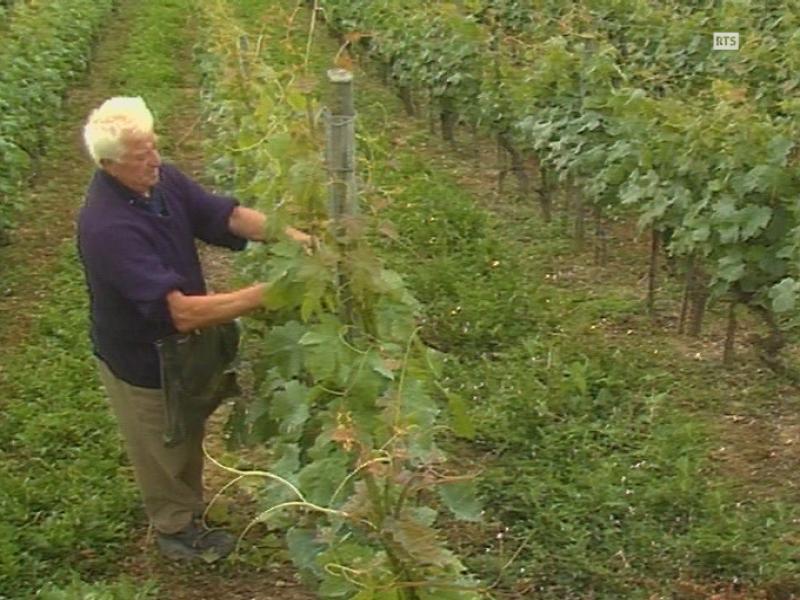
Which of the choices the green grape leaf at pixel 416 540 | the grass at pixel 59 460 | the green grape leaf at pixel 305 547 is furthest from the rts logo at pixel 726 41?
the green grape leaf at pixel 416 540

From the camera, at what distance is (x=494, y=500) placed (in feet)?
16.0

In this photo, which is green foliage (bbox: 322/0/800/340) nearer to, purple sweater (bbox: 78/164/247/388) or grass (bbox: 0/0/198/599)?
purple sweater (bbox: 78/164/247/388)

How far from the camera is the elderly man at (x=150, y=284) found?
3.85 metres

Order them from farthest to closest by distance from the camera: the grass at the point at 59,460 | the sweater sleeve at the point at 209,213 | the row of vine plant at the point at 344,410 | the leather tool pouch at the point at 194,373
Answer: the grass at the point at 59,460
the sweater sleeve at the point at 209,213
the leather tool pouch at the point at 194,373
the row of vine plant at the point at 344,410

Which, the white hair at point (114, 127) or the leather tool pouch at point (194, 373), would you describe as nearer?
the white hair at point (114, 127)

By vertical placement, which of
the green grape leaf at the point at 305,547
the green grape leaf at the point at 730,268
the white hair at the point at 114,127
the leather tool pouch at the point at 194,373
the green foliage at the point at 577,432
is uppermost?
the white hair at the point at 114,127

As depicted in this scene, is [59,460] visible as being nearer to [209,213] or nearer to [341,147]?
[209,213]

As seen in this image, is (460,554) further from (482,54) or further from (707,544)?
(482,54)

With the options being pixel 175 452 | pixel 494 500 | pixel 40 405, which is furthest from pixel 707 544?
pixel 40 405

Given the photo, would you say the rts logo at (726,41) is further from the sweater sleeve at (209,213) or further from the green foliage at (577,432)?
the sweater sleeve at (209,213)

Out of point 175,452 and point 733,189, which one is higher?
point 733,189

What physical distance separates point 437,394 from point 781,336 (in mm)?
1517

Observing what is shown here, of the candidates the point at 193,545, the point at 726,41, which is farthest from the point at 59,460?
the point at 726,41

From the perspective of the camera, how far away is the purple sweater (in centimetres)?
386
